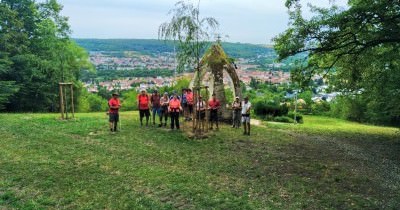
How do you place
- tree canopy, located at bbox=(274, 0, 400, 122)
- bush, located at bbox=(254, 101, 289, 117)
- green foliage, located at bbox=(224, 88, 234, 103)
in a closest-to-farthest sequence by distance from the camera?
tree canopy, located at bbox=(274, 0, 400, 122) < green foliage, located at bbox=(224, 88, 234, 103) < bush, located at bbox=(254, 101, 289, 117)

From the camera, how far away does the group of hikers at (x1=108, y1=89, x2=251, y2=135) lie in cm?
2020

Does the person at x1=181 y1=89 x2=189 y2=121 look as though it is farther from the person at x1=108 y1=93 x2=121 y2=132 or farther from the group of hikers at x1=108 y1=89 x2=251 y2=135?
the person at x1=108 y1=93 x2=121 y2=132

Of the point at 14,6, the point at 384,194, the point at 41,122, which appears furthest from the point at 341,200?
the point at 14,6

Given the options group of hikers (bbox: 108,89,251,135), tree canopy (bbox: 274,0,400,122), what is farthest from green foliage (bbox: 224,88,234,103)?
tree canopy (bbox: 274,0,400,122)

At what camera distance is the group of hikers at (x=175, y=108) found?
2020cm

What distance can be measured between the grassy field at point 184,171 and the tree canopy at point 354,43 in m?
4.50

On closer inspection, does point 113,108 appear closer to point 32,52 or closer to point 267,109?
point 267,109

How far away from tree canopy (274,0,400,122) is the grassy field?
4503 millimetres

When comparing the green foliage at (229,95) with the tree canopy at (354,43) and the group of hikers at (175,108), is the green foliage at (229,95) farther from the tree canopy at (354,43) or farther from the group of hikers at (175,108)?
the tree canopy at (354,43)

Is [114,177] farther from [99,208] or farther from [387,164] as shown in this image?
[387,164]

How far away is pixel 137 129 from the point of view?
21234 mm

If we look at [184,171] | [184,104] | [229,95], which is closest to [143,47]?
[229,95]

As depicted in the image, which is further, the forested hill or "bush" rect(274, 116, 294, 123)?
the forested hill

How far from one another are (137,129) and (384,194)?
41.4ft
